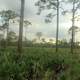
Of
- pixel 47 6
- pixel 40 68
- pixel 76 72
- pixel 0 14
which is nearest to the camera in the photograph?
pixel 76 72

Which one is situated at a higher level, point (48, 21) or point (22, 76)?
point (48, 21)

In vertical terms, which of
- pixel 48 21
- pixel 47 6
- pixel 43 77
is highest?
pixel 47 6

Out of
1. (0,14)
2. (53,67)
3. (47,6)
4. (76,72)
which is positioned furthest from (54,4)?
(76,72)

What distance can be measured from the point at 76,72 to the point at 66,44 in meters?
39.0

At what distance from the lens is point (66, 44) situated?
47000mm

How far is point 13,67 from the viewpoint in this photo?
25.2ft

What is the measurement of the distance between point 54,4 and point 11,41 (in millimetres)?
23769

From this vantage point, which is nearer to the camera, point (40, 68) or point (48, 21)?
point (40, 68)

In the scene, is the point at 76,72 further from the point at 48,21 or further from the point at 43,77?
the point at 48,21

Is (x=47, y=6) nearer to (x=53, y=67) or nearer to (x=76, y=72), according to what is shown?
(x=53, y=67)

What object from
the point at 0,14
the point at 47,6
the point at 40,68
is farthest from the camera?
the point at 0,14

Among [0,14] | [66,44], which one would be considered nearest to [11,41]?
[66,44]

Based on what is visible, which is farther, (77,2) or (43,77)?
(77,2)

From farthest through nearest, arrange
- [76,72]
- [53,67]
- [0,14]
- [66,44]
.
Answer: [66,44]
[0,14]
[53,67]
[76,72]
